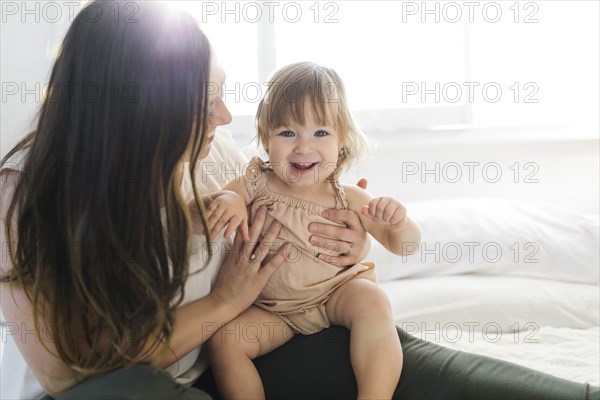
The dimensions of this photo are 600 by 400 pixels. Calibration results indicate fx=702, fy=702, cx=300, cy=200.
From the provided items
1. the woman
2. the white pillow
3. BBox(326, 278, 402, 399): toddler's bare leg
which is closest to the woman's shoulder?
the woman

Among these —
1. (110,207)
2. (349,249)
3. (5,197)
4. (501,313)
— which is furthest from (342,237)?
(501,313)

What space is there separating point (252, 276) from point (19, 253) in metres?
0.40

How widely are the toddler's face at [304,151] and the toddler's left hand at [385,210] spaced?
0.43 feet

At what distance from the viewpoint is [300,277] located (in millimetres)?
1323

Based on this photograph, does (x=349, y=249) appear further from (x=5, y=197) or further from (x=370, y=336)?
(x=5, y=197)

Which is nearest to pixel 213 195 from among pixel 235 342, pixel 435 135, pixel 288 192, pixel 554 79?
pixel 288 192

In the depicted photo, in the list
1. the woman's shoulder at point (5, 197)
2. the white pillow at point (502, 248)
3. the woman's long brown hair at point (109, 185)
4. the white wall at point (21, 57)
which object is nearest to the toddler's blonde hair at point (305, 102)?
the woman's long brown hair at point (109, 185)

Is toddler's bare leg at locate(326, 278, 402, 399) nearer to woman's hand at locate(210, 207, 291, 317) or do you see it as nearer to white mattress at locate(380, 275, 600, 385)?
woman's hand at locate(210, 207, 291, 317)

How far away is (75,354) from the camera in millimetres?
1113

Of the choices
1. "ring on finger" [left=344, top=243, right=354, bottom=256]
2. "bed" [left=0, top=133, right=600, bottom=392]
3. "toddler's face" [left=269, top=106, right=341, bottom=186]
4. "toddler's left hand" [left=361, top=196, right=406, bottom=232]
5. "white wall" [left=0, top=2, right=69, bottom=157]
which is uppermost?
"white wall" [left=0, top=2, right=69, bottom=157]

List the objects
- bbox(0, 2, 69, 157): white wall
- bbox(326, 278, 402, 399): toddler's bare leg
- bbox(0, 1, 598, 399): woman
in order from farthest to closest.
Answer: bbox(0, 2, 69, 157): white wall
bbox(326, 278, 402, 399): toddler's bare leg
bbox(0, 1, 598, 399): woman

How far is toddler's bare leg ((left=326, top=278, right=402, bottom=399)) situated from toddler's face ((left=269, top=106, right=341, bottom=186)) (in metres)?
0.23

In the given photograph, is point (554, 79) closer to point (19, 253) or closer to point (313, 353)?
point (313, 353)

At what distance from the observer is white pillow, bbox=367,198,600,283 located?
2232 mm
